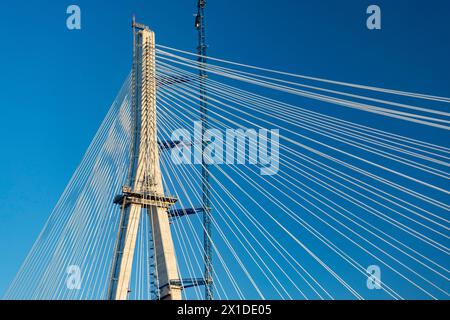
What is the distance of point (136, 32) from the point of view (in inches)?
892

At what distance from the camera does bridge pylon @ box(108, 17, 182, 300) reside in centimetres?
1923

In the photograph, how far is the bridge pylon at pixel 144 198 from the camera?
63.1 ft

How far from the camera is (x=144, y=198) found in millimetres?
20312

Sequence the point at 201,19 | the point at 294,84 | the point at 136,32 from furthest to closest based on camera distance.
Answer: the point at 201,19 < the point at 136,32 < the point at 294,84

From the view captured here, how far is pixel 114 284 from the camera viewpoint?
19.2m

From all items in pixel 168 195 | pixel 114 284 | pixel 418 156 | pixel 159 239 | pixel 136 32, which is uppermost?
pixel 136 32

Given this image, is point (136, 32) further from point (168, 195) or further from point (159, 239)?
point (159, 239)

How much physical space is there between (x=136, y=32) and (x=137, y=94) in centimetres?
282
